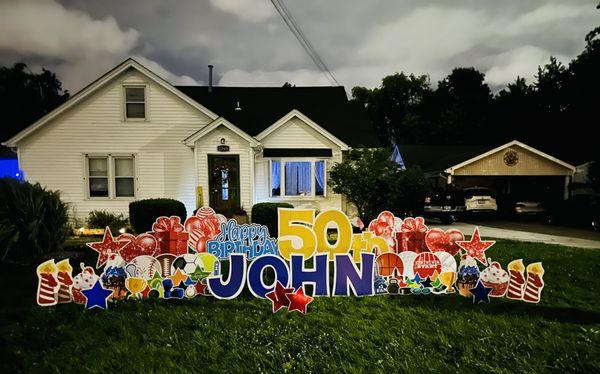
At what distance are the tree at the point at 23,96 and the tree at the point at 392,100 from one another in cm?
4984

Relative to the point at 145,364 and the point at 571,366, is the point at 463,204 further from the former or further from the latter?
the point at 145,364

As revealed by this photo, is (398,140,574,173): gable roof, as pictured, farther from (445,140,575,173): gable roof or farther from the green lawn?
the green lawn

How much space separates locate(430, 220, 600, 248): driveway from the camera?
10442mm

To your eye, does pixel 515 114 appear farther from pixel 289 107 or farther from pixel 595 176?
pixel 289 107

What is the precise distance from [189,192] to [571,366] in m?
12.8

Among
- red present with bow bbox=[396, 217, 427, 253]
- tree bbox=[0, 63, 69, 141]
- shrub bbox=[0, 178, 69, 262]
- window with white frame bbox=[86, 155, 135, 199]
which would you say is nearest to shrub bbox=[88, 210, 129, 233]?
window with white frame bbox=[86, 155, 135, 199]

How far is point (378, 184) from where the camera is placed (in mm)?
11695

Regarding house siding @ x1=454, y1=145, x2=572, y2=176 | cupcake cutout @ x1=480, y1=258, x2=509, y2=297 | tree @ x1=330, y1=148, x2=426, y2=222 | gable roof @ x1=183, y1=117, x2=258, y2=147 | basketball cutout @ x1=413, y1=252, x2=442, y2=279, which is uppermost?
gable roof @ x1=183, y1=117, x2=258, y2=147

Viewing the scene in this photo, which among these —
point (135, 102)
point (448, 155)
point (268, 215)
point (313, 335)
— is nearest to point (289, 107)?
point (135, 102)

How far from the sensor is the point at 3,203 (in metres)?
6.41

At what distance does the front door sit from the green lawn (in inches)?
317

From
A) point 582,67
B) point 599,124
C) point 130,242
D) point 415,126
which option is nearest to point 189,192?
point 130,242

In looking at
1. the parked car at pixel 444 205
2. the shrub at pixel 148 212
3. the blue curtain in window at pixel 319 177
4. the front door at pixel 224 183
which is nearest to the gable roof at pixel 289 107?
the blue curtain in window at pixel 319 177

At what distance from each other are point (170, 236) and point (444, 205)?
40.7 feet
